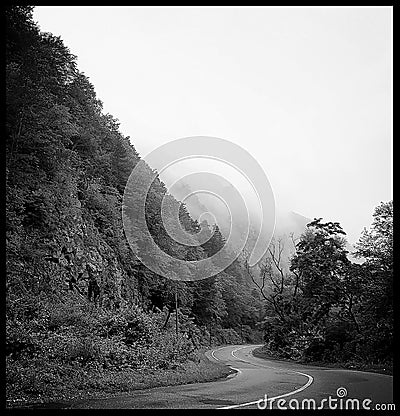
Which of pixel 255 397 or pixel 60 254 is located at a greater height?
pixel 60 254

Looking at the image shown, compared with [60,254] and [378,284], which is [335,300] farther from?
[60,254]

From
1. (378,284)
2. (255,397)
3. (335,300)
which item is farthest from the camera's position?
(335,300)

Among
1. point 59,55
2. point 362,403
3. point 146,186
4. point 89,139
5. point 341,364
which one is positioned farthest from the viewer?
point 146,186

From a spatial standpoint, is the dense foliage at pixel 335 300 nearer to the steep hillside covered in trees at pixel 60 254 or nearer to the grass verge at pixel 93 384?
the steep hillside covered in trees at pixel 60 254

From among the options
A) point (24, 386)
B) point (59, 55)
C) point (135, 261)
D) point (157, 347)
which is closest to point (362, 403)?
point (24, 386)

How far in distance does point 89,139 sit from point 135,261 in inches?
Result: 374

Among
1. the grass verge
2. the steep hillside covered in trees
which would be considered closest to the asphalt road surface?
the grass verge

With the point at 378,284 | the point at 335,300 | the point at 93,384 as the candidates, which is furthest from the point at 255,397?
the point at 335,300

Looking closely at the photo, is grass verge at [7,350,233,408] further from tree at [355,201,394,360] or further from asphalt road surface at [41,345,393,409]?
tree at [355,201,394,360]

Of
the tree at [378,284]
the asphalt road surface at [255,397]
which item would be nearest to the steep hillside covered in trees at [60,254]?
the asphalt road surface at [255,397]

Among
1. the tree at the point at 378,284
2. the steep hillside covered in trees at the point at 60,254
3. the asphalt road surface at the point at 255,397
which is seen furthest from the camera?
the tree at the point at 378,284
